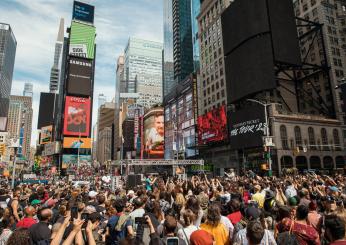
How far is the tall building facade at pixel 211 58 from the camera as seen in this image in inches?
3334

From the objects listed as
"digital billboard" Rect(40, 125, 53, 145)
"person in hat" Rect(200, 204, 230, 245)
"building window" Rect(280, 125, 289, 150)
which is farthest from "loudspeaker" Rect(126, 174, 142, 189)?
"digital billboard" Rect(40, 125, 53, 145)

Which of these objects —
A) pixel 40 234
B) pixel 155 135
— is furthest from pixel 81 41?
pixel 40 234

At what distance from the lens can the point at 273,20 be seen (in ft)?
202

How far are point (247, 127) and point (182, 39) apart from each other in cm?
11657

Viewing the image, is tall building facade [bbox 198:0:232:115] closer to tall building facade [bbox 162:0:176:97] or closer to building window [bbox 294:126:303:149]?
building window [bbox 294:126:303:149]

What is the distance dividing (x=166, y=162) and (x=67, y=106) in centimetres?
8240

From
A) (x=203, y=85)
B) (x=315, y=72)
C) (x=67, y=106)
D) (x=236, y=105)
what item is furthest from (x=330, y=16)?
(x=67, y=106)

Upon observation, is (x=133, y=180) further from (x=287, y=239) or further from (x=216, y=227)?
(x=287, y=239)

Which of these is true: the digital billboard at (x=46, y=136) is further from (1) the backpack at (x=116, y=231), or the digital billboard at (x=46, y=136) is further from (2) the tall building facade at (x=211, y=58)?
(1) the backpack at (x=116, y=231)

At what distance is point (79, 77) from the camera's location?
13425 cm

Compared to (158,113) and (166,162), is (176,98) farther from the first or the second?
(166,162)

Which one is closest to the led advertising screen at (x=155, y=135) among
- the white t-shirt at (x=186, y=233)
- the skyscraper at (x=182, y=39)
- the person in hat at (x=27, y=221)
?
the skyscraper at (x=182, y=39)

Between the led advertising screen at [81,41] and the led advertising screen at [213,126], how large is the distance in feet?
313

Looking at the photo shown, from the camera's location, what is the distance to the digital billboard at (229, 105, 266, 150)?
5766 centimetres
